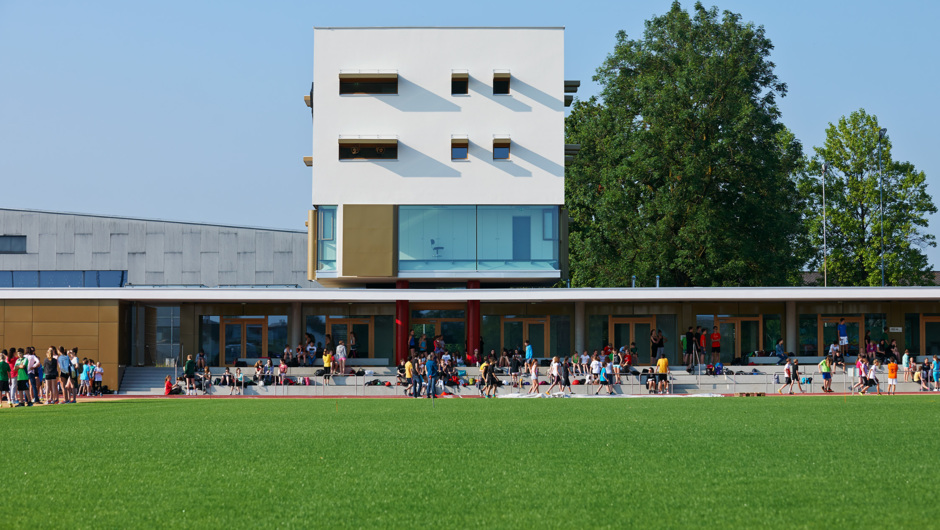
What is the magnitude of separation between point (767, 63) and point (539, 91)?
14.9 metres

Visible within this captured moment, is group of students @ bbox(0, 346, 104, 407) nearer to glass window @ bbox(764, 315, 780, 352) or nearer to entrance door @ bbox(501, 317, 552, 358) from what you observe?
entrance door @ bbox(501, 317, 552, 358)

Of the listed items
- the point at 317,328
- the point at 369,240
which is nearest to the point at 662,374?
the point at 369,240

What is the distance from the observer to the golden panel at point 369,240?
4444 centimetres

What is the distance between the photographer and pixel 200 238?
63188 millimetres

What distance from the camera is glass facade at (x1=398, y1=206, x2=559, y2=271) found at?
146ft

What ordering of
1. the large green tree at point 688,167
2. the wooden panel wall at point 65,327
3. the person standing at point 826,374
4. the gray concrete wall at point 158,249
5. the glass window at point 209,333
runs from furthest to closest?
the gray concrete wall at point 158,249, the large green tree at point 688,167, the glass window at point 209,333, the wooden panel wall at point 65,327, the person standing at point 826,374

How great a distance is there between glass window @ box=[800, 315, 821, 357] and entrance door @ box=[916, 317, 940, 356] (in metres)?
4.10

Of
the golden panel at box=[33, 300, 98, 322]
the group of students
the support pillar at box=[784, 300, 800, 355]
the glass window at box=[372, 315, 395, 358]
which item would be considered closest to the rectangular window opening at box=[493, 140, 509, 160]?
the glass window at box=[372, 315, 395, 358]

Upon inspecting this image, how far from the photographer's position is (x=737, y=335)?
44438 mm

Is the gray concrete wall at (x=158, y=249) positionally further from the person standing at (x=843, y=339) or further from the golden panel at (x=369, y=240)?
the person standing at (x=843, y=339)

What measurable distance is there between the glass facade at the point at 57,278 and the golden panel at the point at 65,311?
21136 mm

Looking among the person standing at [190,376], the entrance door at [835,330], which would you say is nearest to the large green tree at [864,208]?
the entrance door at [835,330]

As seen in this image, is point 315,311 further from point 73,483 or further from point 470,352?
point 73,483

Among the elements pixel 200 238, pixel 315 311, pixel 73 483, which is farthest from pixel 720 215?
pixel 73 483
